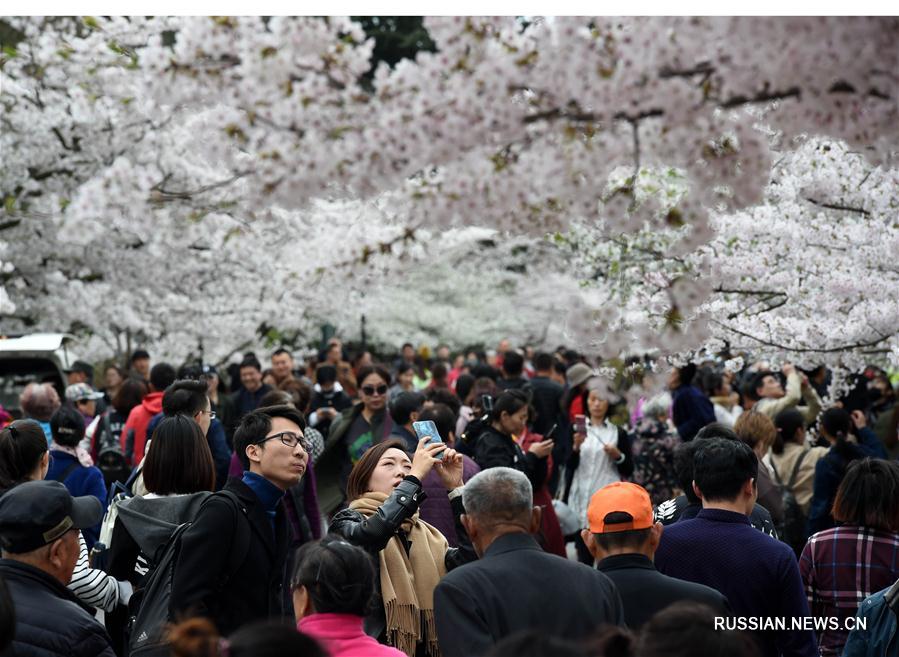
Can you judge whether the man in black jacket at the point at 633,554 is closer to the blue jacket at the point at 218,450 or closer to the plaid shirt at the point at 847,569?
the plaid shirt at the point at 847,569

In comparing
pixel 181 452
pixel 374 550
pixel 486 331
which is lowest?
pixel 486 331

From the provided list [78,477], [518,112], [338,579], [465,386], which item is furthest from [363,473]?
[465,386]

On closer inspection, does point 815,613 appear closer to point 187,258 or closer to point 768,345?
point 768,345

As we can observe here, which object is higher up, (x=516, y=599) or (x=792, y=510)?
(x=516, y=599)

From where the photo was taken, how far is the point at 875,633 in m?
4.31

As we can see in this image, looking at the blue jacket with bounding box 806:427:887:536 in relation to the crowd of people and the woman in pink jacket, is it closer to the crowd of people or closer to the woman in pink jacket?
the crowd of people

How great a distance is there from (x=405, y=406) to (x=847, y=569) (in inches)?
149

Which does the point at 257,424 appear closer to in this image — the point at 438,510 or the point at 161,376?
the point at 438,510

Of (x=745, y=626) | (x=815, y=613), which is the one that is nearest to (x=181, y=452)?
(x=745, y=626)

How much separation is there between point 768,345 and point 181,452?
4.80 meters

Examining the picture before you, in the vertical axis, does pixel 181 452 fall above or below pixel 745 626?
above

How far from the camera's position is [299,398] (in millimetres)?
10047

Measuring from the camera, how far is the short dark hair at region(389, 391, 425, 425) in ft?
26.7

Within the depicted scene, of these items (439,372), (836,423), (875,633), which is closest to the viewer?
(875,633)
